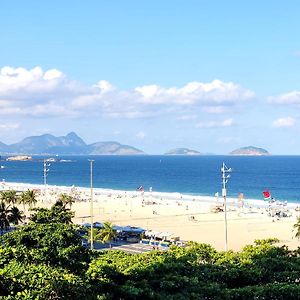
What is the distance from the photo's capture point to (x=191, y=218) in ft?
190

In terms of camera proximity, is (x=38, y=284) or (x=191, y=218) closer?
(x=38, y=284)

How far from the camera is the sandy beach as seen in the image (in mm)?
45906

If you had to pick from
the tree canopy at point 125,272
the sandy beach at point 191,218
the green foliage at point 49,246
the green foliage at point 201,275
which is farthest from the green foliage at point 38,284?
the sandy beach at point 191,218

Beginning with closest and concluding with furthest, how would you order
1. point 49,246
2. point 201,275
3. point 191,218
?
point 49,246 → point 201,275 → point 191,218

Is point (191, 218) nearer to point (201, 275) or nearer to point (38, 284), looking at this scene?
point (201, 275)

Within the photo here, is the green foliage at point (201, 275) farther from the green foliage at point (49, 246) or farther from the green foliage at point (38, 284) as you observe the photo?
the green foliage at point (38, 284)

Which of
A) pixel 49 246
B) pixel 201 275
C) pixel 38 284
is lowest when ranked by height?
pixel 201 275

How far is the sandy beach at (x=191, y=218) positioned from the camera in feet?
151

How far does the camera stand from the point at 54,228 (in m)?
18.0

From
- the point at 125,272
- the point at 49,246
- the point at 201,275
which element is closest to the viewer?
the point at 49,246

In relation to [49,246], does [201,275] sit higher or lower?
lower

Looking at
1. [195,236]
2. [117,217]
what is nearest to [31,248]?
[195,236]

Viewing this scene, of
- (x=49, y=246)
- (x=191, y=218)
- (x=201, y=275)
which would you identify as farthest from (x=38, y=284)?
(x=191, y=218)

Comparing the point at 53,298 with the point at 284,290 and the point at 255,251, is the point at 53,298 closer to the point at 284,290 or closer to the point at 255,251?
the point at 284,290
